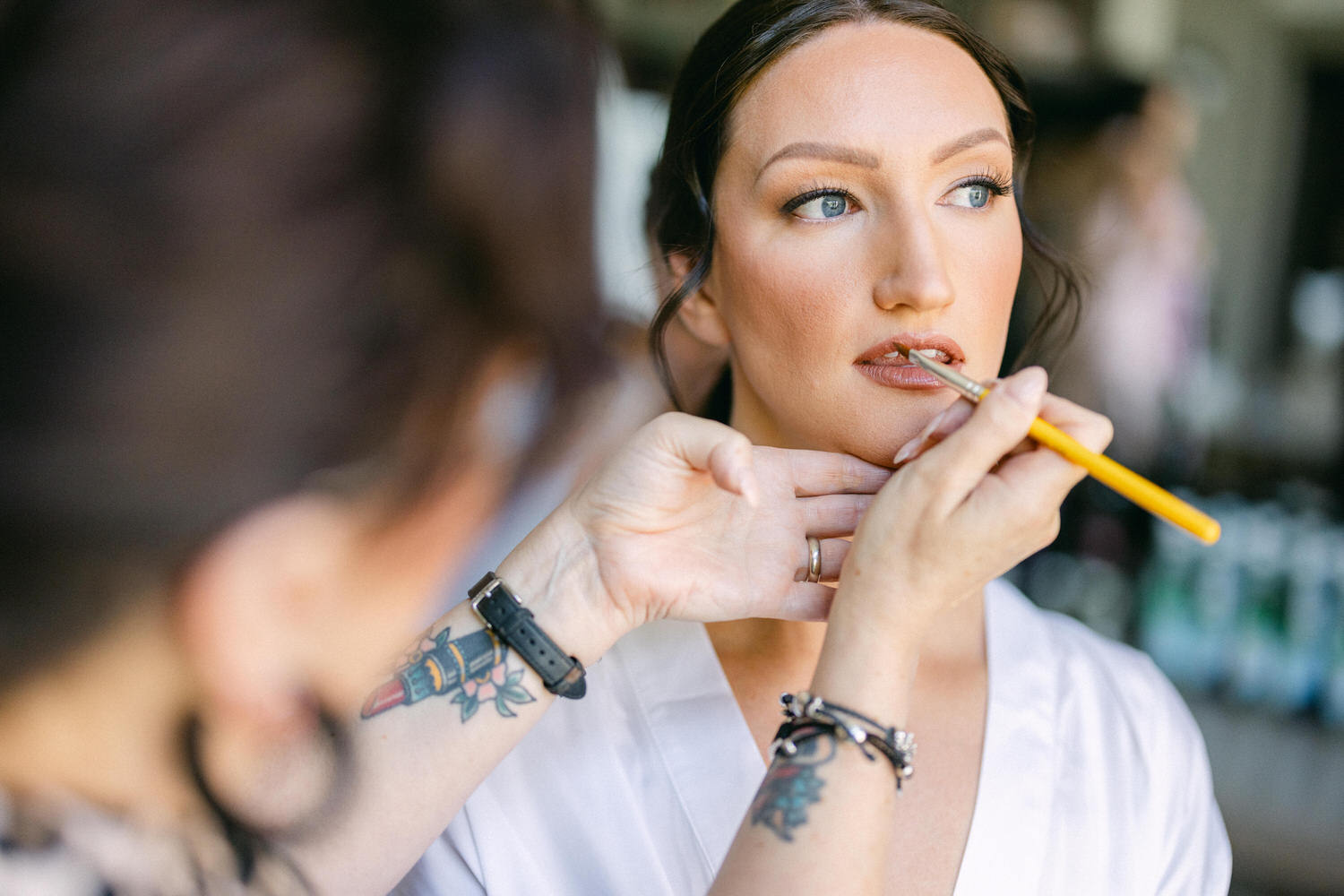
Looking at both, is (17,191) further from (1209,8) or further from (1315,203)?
(1315,203)

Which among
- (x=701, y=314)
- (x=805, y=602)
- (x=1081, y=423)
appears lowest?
(x=805, y=602)

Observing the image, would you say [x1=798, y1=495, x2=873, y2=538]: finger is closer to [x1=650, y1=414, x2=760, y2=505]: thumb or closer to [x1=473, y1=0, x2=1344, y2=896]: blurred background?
[x1=650, y1=414, x2=760, y2=505]: thumb

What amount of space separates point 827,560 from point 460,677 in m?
0.35

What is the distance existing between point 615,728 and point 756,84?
26.7 inches

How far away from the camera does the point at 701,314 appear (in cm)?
105

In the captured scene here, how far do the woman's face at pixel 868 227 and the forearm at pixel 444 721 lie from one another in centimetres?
30

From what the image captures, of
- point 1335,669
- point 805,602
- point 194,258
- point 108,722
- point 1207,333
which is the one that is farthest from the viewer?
point 1207,333

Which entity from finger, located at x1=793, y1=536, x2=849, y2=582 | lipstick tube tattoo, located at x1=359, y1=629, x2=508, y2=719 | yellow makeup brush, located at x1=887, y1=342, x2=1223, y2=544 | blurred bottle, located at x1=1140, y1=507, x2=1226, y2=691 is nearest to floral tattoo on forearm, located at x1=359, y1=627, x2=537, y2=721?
lipstick tube tattoo, located at x1=359, y1=629, x2=508, y2=719

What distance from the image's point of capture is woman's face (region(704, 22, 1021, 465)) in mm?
875

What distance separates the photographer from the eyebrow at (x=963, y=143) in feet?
2.90

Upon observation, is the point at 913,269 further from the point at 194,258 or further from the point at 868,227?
the point at 194,258

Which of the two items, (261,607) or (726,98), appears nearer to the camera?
(261,607)

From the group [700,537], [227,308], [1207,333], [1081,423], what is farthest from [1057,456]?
[1207,333]

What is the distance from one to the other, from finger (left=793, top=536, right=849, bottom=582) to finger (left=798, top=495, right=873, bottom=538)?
0.04 feet
